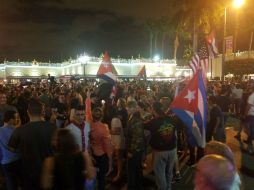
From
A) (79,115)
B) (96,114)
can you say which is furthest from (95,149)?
(79,115)

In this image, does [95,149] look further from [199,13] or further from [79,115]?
[199,13]

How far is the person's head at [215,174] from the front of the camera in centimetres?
298

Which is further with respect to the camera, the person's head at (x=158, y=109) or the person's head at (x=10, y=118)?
the person's head at (x=158, y=109)

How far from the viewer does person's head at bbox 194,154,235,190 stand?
9.77 feet

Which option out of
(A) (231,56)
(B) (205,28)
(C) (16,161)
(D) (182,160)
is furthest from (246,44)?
(C) (16,161)

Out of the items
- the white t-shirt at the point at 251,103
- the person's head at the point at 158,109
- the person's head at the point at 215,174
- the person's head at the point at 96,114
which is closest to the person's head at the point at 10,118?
the person's head at the point at 96,114

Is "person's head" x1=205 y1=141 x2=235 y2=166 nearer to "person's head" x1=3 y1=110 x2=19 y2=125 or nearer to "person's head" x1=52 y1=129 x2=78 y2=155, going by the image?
"person's head" x1=52 y1=129 x2=78 y2=155

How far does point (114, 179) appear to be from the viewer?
27.2ft

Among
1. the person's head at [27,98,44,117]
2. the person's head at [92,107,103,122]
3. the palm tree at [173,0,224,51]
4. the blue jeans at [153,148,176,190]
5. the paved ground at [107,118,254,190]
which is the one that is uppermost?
the palm tree at [173,0,224,51]

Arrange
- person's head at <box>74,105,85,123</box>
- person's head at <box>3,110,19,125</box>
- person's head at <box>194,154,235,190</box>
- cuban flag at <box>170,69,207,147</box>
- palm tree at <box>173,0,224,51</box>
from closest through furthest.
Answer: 1. person's head at <box>194,154,235,190</box>
2. person's head at <box>74,105,85,123</box>
3. person's head at <box>3,110,19,125</box>
4. cuban flag at <box>170,69,207,147</box>
5. palm tree at <box>173,0,224,51</box>

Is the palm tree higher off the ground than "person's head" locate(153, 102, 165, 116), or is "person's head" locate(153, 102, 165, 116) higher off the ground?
the palm tree

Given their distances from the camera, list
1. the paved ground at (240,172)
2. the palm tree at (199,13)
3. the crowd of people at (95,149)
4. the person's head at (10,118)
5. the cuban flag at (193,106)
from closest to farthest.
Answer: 1. the crowd of people at (95,149)
2. the person's head at (10,118)
3. the cuban flag at (193,106)
4. the paved ground at (240,172)
5. the palm tree at (199,13)

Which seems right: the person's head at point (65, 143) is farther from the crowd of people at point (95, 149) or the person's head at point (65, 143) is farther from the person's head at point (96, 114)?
the person's head at point (96, 114)

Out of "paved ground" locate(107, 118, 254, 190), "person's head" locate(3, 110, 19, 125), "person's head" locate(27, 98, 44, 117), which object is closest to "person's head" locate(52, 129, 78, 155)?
"person's head" locate(27, 98, 44, 117)
